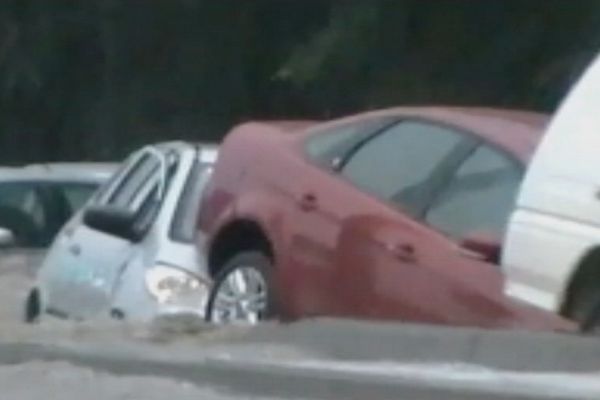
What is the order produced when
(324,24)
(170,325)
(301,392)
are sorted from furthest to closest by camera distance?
1. (324,24)
2. (170,325)
3. (301,392)

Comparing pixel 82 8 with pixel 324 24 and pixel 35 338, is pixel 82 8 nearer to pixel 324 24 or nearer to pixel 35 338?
pixel 324 24

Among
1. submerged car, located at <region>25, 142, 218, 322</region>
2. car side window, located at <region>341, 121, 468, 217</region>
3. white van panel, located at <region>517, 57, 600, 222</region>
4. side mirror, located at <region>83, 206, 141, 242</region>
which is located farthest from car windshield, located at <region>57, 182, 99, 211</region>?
white van panel, located at <region>517, 57, 600, 222</region>

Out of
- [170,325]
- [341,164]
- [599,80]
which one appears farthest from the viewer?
[341,164]

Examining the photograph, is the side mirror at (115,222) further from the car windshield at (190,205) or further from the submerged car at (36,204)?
the submerged car at (36,204)

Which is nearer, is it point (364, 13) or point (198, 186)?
point (198, 186)

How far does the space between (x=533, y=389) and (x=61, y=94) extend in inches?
1057

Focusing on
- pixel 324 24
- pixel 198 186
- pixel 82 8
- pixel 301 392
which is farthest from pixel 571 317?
pixel 82 8

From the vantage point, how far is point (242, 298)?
13836 mm

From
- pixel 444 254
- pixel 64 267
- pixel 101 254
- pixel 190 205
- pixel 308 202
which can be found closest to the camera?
pixel 444 254

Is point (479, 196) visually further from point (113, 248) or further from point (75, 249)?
point (75, 249)

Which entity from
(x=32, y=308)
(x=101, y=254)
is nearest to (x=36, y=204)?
(x=32, y=308)

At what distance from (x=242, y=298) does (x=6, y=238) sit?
6111 mm

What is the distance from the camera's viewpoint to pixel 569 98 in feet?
38.1

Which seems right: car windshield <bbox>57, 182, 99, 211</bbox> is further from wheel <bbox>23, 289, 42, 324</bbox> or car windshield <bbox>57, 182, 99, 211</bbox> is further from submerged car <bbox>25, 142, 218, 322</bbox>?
submerged car <bbox>25, 142, 218, 322</bbox>
